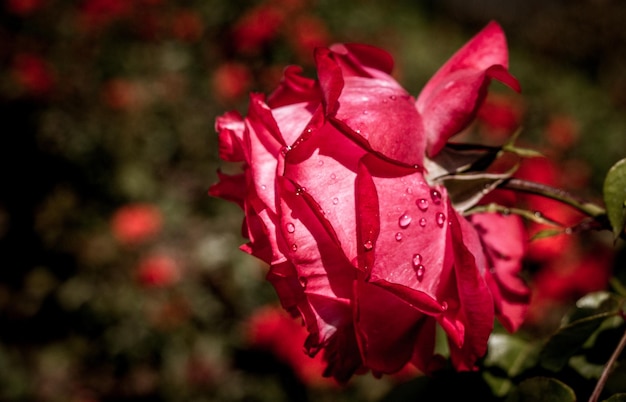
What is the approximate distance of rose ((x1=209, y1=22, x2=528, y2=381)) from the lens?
13.2 inches

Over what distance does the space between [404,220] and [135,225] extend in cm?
130

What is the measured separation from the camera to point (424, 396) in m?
0.50

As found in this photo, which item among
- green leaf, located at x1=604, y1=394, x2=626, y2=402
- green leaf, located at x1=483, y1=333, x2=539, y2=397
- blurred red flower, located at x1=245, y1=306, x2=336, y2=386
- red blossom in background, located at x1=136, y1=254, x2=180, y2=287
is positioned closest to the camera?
green leaf, located at x1=604, y1=394, x2=626, y2=402

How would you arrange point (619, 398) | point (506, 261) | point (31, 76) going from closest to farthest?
point (619, 398), point (506, 261), point (31, 76)

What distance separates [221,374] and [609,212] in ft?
4.27

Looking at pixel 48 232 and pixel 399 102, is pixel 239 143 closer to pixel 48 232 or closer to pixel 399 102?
pixel 399 102

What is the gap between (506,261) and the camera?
0.43m

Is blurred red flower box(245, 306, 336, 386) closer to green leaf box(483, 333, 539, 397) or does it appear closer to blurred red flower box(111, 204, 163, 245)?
blurred red flower box(111, 204, 163, 245)

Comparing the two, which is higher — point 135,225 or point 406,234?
point 406,234

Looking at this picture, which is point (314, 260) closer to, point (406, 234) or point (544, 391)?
point (406, 234)

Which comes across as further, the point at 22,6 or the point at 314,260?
the point at 22,6

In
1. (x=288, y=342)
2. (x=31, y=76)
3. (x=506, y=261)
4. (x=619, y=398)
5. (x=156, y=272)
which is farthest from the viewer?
(x=31, y=76)

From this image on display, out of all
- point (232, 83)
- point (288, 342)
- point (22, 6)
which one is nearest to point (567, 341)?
point (288, 342)

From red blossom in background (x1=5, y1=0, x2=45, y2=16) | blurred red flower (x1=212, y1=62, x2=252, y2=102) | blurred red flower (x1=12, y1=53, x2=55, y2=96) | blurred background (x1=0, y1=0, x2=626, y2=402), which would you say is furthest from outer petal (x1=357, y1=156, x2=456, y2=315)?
red blossom in background (x1=5, y1=0, x2=45, y2=16)
